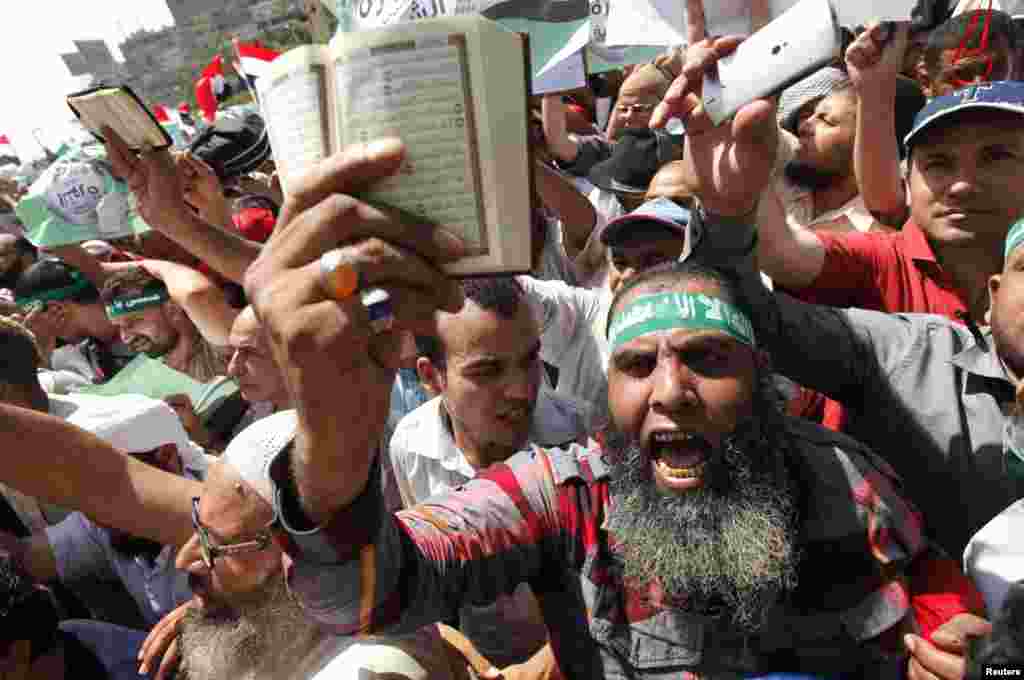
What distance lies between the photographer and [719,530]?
1.99m

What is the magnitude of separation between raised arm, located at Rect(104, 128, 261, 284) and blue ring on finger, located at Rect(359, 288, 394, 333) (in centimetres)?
152

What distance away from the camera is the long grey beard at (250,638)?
7.66 ft

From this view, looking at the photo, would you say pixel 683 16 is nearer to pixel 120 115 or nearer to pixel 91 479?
pixel 120 115

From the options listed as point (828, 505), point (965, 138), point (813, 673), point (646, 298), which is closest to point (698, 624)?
point (813, 673)

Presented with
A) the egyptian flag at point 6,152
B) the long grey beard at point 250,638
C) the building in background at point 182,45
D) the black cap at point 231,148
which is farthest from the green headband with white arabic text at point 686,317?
the building in background at point 182,45

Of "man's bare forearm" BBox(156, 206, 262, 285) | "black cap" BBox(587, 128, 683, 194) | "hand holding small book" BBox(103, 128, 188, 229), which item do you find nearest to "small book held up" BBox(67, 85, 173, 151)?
"hand holding small book" BBox(103, 128, 188, 229)

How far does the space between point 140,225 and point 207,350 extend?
66 cm

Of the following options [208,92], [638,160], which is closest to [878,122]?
[638,160]

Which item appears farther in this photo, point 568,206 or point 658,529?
point 568,206

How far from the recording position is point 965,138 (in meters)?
2.45

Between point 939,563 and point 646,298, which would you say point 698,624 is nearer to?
point 939,563

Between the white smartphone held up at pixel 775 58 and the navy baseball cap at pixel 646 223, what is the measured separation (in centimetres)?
97

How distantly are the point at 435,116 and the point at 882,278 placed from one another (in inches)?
73.6

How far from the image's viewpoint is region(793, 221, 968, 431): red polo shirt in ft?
8.37
